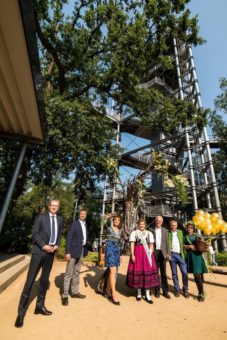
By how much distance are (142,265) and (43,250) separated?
242 centimetres

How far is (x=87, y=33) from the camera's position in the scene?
41.3 feet

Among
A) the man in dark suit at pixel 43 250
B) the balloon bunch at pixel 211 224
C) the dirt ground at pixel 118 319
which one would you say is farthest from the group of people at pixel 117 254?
the balloon bunch at pixel 211 224

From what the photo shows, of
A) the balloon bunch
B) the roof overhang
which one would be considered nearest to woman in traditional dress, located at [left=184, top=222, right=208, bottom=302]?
the balloon bunch

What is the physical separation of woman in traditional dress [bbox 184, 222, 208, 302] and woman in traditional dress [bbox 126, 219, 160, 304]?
0.91 m

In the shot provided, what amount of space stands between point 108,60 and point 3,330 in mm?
13081

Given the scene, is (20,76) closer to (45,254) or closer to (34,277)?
(45,254)

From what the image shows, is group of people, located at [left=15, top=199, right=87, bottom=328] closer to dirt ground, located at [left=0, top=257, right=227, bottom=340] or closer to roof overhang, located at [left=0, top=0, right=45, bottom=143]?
dirt ground, located at [left=0, top=257, right=227, bottom=340]

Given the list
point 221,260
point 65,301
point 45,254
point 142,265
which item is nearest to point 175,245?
point 142,265

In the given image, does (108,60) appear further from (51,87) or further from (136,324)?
(136,324)

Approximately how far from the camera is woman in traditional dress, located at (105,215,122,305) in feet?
16.6

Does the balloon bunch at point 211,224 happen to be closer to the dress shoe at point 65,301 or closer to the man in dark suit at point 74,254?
the man in dark suit at point 74,254

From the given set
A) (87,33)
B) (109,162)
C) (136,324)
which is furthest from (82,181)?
(136,324)

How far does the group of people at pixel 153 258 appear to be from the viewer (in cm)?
528

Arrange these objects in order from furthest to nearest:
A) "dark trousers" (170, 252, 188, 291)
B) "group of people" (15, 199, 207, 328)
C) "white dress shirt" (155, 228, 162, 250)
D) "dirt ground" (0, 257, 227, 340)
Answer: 1. "white dress shirt" (155, 228, 162, 250)
2. "dark trousers" (170, 252, 188, 291)
3. "group of people" (15, 199, 207, 328)
4. "dirt ground" (0, 257, 227, 340)
